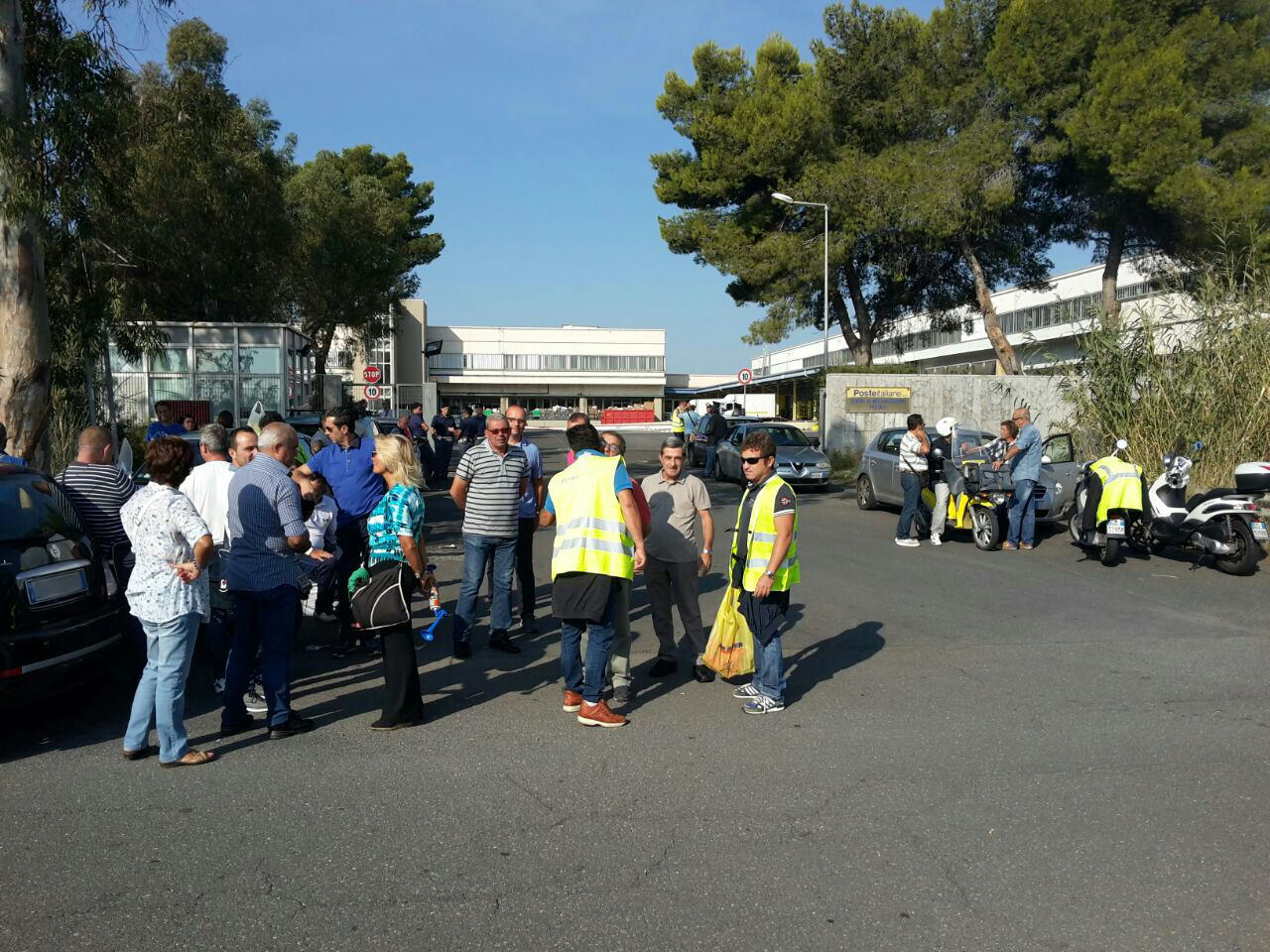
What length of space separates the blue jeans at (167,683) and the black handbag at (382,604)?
846 millimetres

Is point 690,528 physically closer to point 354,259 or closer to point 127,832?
point 127,832

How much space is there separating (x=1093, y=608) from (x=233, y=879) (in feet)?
25.8

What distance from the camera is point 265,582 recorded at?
18.0 feet

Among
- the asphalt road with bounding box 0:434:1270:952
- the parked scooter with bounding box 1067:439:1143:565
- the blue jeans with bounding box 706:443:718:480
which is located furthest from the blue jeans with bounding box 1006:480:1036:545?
the blue jeans with bounding box 706:443:718:480

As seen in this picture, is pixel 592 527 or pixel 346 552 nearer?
pixel 592 527

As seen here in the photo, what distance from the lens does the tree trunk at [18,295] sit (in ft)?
30.9

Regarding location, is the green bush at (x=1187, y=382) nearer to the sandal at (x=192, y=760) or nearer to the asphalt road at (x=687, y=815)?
the asphalt road at (x=687, y=815)

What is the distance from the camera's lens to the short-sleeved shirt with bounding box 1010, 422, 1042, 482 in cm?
1276

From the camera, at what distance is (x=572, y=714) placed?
20.0 feet

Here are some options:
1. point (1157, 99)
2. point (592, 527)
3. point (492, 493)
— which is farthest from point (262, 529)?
point (1157, 99)

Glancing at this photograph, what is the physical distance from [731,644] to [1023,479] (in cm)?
769

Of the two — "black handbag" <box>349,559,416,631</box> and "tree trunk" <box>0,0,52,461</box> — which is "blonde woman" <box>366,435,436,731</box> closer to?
"black handbag" <box>349,559,416,631</box>

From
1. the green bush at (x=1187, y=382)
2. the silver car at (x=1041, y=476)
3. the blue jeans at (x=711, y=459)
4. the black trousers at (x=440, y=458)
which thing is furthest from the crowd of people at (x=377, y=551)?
the blue jeans at (x=711, y=459)

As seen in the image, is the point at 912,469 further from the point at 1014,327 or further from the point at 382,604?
the point at 1014,327
